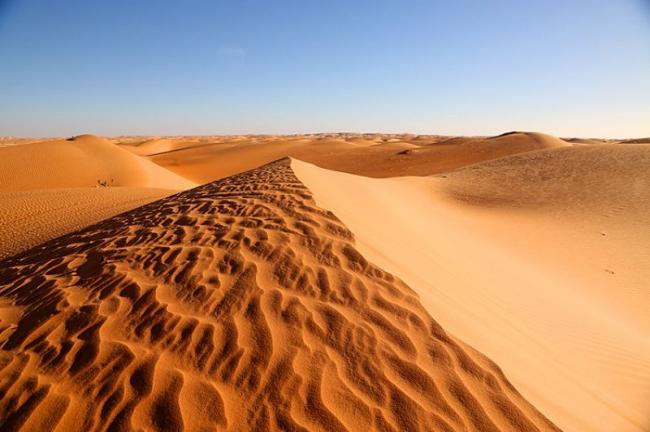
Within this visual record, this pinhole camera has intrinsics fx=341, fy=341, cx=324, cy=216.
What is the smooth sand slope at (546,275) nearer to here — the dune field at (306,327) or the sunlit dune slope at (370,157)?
the dune field at (306,327)

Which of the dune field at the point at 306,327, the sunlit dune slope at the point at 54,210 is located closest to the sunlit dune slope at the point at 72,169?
the sunlit dune slope at the point at 54,210

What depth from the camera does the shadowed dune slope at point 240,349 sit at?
6.97 feet

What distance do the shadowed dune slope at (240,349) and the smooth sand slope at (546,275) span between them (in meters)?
0.43

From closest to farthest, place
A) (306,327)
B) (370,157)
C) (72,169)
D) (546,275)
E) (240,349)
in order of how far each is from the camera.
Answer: (240,349), (306,327), (546,275), (72,169), (370,157)

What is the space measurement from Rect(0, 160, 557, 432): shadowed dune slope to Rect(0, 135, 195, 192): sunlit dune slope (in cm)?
1640

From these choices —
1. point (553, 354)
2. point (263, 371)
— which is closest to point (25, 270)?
point (263, 371)

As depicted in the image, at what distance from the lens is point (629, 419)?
2.48 m

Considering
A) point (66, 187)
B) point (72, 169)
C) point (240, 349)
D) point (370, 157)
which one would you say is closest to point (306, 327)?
point (240, 349)

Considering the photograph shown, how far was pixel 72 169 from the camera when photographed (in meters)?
19.0

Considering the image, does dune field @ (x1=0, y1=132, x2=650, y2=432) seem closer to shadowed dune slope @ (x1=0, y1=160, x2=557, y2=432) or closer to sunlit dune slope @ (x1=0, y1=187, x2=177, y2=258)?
shadowed dune slope @ (x1=0, y1=160, x2=557, y2=432)

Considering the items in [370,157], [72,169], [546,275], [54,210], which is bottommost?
[370,157]

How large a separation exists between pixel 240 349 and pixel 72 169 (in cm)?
2148

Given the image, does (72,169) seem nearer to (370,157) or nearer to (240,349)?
(240,349)

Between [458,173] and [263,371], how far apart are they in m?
16.7
